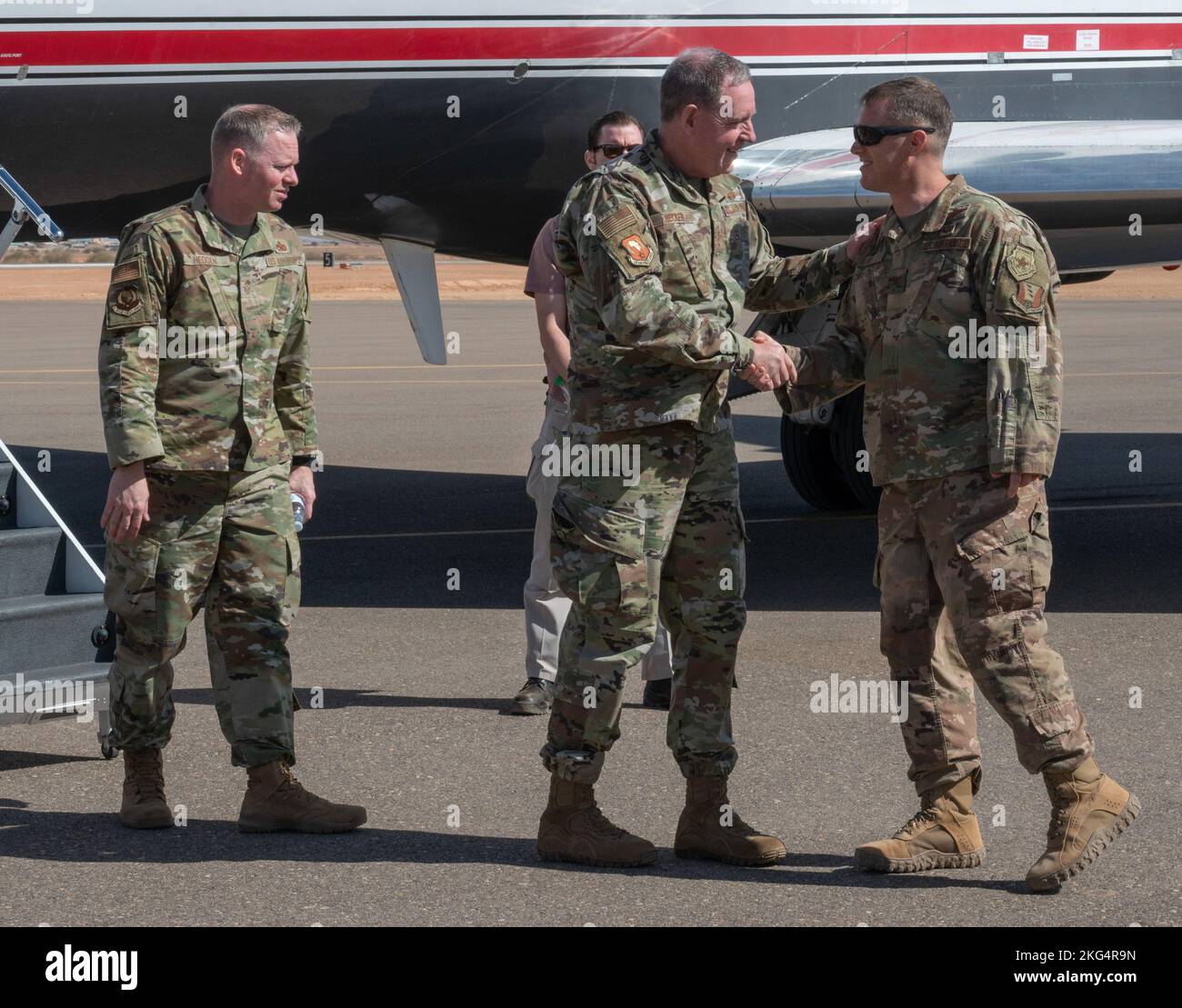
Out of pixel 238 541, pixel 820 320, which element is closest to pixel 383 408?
pixel 820 320

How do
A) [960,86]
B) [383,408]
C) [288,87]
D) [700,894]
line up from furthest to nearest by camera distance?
[383,408] → [960,86] → [288,87] → [700,894]

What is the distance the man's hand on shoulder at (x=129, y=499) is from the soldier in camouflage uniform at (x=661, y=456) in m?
1.21

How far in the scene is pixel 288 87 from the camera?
27.0 ft

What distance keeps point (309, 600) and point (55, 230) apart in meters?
2.53

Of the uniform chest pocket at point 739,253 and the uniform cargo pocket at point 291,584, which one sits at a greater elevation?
the uniform chest pocket at point 739,253

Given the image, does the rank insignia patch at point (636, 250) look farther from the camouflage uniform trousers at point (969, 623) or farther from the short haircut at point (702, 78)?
the camouflage uniform trousers at point (969, 623)

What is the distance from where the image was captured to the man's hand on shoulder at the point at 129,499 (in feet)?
16.2

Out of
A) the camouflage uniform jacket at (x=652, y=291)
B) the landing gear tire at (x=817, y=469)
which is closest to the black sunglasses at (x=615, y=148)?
the camouflage uniform jacket at (x=652, y=291)

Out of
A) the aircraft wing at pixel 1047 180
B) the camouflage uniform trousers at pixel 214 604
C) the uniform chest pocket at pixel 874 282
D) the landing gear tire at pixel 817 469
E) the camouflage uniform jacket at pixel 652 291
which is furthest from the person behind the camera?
the landing gear tire at pixel 817 469

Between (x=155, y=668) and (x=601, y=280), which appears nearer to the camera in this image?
(x=601, y=280)

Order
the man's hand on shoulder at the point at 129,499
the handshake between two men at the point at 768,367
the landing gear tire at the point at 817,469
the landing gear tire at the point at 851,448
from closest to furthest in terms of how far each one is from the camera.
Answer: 1. the handshake between two men at the point at 768,367
2. the man's hand on shoulder at the point at 129,499
3. the landing gear tire at the point at 851,448
4. the landing gear tire at the point at 817,469

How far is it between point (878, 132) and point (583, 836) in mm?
2105
